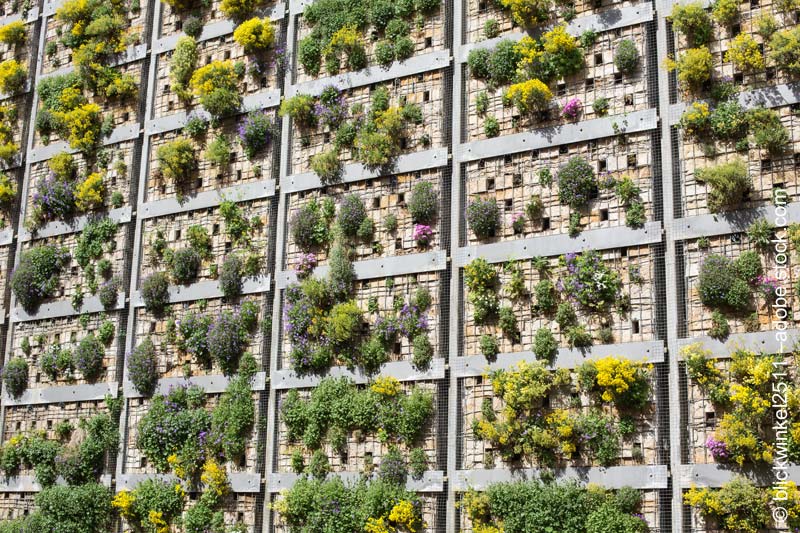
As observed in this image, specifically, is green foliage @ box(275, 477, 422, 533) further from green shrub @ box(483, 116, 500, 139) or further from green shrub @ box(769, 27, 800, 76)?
green shrub @ box(769, 27, 800, 76)

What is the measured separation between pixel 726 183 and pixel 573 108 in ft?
11.8

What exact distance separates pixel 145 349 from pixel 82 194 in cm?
487

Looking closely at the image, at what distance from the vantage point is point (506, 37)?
21.1 meters

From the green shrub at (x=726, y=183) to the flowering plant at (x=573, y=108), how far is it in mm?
2853

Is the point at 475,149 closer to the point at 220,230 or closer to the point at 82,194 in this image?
the point at 220,230

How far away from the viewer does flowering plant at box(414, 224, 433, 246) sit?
2080 cm

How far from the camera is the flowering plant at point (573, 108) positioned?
1992 centimetres

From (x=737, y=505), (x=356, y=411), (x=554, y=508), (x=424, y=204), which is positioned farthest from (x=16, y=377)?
(x=737, y=505)

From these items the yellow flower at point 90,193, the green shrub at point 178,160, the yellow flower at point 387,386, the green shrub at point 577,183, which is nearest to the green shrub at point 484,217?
the green shrub at point 577,183

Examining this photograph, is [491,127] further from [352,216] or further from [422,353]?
[422,353]

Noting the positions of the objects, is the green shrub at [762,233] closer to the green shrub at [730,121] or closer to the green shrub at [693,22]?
the green shrub at [730,121]

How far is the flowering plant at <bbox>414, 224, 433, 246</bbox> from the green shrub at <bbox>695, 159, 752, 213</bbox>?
5.63 meters

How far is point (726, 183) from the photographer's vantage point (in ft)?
58.7

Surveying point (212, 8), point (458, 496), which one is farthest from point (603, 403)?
point (212, 8)
